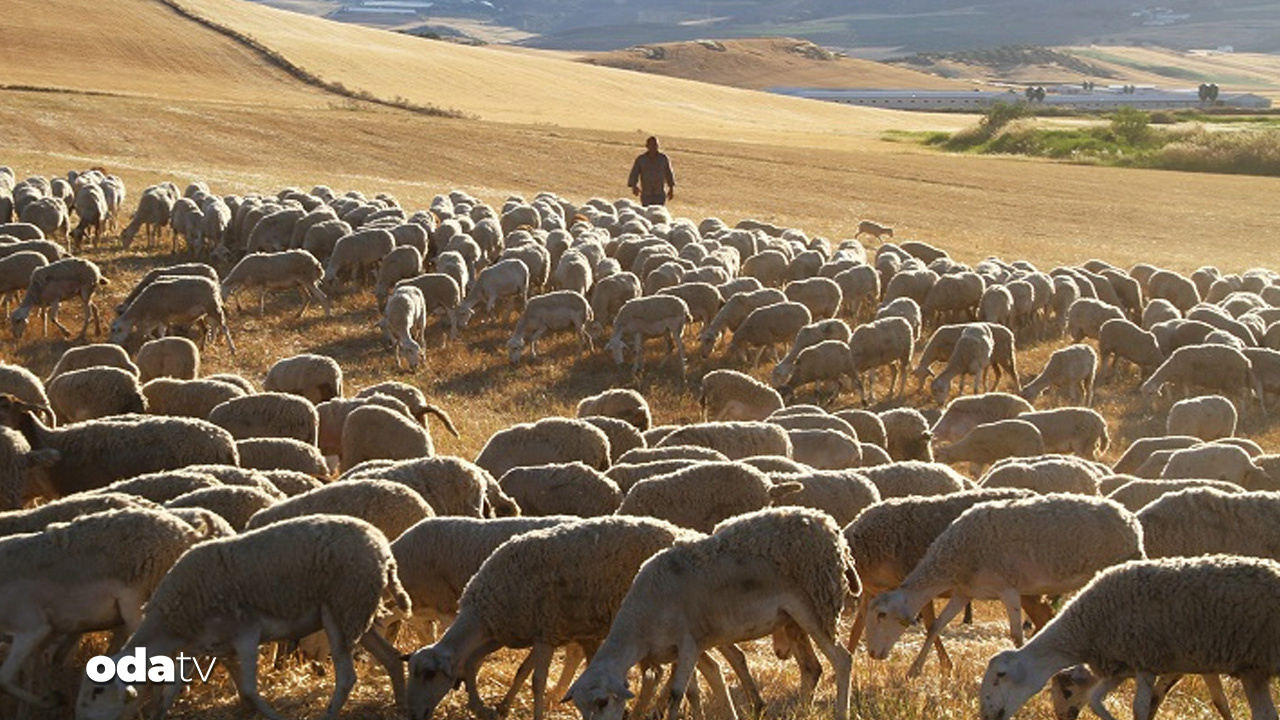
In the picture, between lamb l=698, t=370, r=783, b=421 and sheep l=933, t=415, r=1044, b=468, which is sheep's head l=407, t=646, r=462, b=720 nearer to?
sheep l=933, t=415, r=1044, b=468

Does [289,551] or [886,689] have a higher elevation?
[289,551]

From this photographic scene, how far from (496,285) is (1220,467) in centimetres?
1078

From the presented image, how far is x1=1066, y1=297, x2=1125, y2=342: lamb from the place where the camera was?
20.8m

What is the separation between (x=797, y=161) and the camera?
50.2 meters

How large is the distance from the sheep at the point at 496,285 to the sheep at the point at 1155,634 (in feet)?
44.8

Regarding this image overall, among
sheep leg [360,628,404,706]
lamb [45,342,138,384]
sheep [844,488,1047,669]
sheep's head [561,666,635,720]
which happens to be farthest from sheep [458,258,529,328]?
sheep's head [561,666,635,720]

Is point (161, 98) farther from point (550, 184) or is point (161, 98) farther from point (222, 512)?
point (222, 512)

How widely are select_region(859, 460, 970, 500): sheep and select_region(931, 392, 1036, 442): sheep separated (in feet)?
15.2

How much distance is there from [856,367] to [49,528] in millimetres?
11784

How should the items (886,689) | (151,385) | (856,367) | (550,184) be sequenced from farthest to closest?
(550,184)
(856,367)
(151,385)
(886,689)

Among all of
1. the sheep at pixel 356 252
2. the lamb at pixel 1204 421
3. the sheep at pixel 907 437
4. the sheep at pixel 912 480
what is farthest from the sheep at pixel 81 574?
the sheep at pixel 356 252

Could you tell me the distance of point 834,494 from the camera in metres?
10.1

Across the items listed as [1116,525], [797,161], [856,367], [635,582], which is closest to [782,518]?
[635,582]

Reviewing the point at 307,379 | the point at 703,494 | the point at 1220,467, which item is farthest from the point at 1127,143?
the point at 703,494
